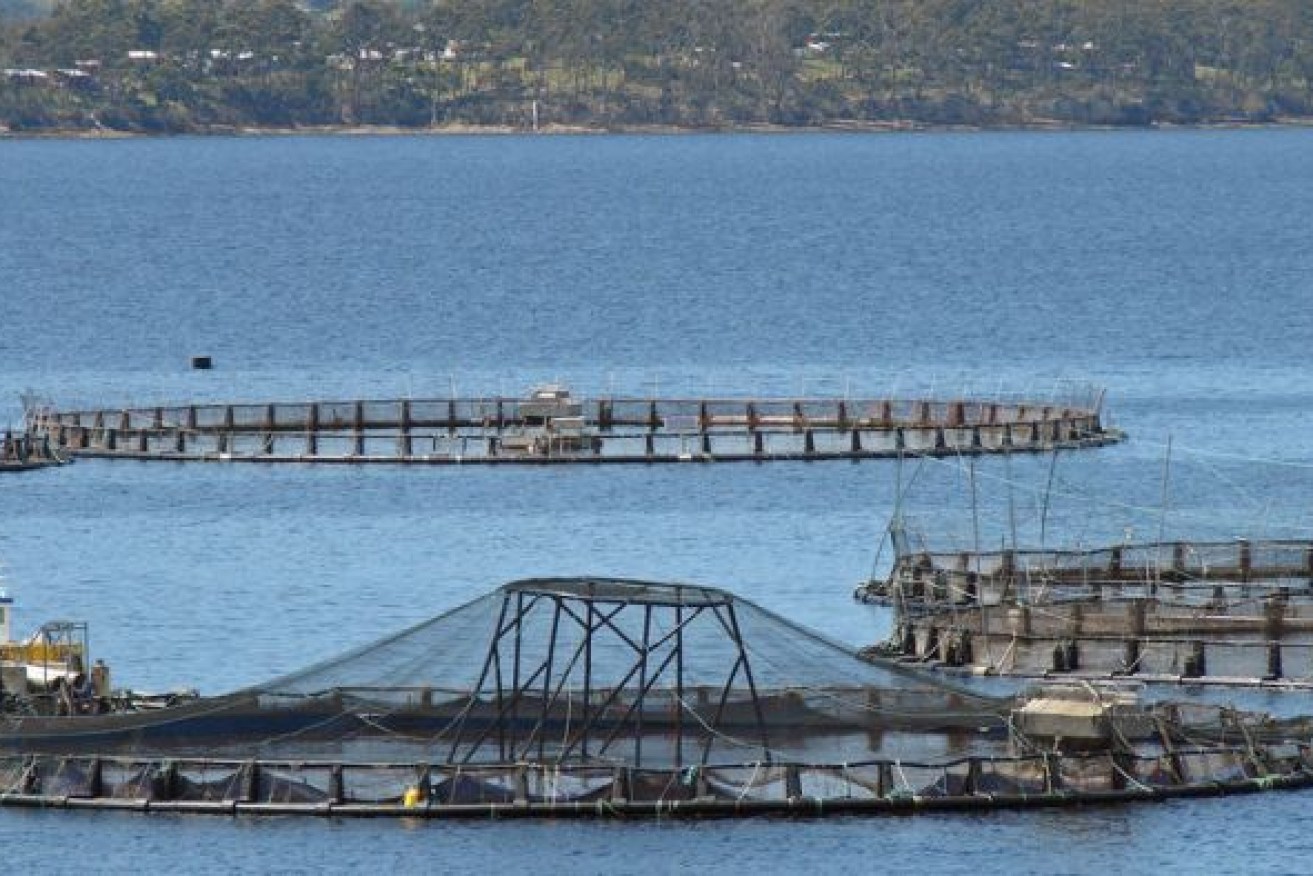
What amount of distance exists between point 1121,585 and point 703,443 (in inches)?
1683

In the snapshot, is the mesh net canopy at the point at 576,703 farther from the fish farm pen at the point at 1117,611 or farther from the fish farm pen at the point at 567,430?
the fish farm pen at the point at 567,430

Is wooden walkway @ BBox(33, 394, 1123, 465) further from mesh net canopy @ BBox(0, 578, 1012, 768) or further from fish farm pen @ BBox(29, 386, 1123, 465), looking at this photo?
mesh net canopy @ BBox(0, 578, 1012, 768)

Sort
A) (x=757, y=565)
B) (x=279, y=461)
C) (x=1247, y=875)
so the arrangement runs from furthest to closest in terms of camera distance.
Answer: (x=279, y=461) → (x=757, y=565) → (x=1247, y=875)

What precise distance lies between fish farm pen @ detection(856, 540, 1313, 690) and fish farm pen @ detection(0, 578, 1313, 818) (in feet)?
34.4

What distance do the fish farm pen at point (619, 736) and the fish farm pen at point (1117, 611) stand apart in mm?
10493

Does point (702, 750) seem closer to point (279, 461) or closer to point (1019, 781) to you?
point (1019, 781)

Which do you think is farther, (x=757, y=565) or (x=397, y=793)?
(x=757, y=565)

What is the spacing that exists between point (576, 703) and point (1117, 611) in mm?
23459

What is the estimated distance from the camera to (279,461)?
149500mm

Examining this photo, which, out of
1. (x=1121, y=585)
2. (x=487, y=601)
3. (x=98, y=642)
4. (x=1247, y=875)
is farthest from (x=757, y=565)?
(x=1247, y=875)

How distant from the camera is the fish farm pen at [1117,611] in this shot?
9956 cm

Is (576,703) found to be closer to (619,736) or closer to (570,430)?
(619,736)

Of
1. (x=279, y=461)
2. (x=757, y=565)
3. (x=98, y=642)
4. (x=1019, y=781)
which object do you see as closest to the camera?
(x=1019, y=781)

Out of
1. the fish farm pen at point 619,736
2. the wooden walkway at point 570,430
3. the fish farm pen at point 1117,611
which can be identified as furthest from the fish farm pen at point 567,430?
the fish farm pen at point 619,736
